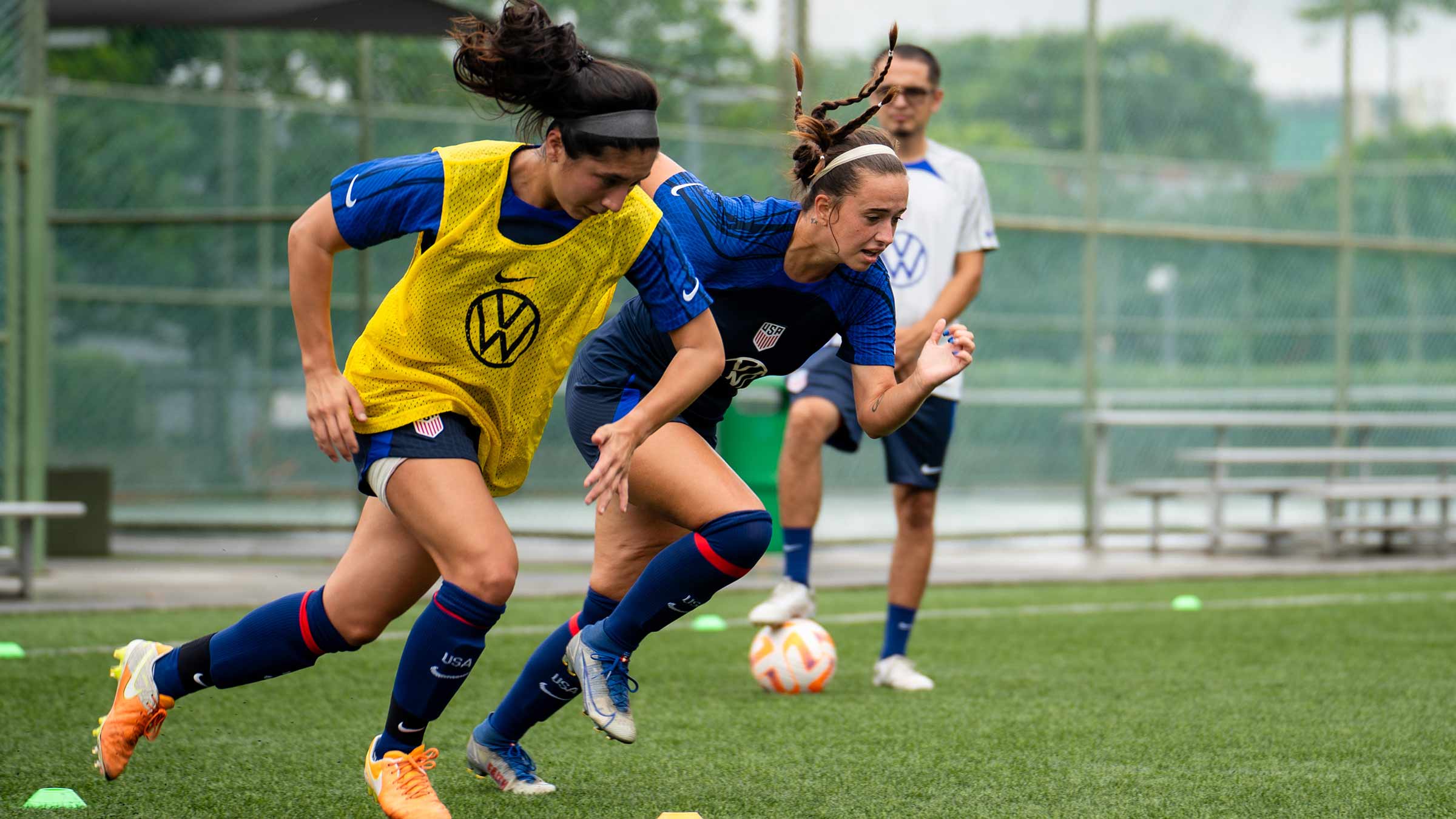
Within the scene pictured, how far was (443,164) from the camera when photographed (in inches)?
129

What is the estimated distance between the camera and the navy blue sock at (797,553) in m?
5.67

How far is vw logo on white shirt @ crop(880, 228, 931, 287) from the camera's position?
5.80 metres

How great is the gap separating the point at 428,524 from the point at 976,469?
381 inches

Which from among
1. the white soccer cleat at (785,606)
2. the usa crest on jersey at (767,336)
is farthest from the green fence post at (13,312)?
the usa crest on jersey at (767,336)

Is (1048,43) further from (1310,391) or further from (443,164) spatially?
(443,164)

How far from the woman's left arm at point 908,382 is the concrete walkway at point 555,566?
4.58 meters

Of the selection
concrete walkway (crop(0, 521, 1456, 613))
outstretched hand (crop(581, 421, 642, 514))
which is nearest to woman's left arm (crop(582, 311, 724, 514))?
outstretched hand (crop(581, 421, 642, 514))

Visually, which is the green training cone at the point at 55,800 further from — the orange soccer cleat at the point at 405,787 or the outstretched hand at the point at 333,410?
the outstretched hand at the point at 333,410

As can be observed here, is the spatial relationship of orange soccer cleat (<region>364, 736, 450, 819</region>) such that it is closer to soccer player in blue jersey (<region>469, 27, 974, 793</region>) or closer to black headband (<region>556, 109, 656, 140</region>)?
soccer player in blue jersey (<region>469, 27, 974, 793</region>)

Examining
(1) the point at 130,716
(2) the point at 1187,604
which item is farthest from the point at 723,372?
(2) the point at 1187,604

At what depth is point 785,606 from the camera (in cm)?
542

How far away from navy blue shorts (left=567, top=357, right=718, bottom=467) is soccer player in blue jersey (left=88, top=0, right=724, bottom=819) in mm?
374

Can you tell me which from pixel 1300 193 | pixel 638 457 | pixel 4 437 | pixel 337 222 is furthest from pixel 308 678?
pixel 1300 193

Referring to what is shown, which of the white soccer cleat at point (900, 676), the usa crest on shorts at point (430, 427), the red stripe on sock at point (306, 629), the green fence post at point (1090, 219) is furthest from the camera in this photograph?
the green fence post at point (1090, 219)
